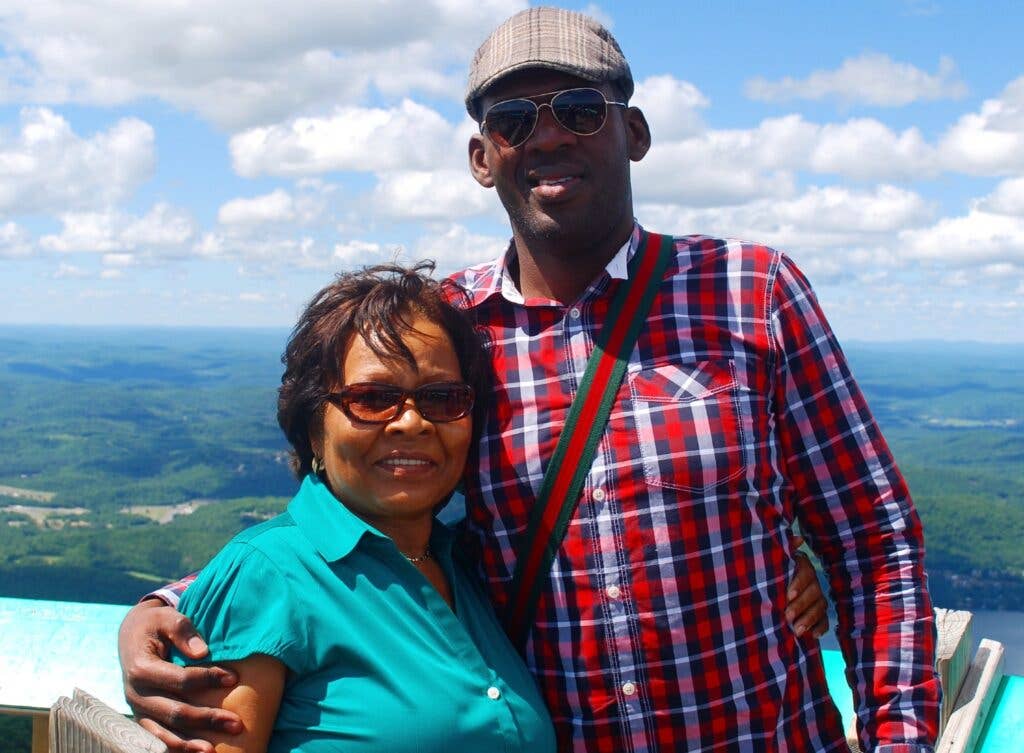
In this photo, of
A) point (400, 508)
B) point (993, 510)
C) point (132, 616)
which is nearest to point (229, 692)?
point (132, 616)

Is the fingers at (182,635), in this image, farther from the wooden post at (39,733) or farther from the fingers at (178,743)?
the wooden post at (39,733)

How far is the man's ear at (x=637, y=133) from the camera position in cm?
309

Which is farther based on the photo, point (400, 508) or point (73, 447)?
point (73, 447)

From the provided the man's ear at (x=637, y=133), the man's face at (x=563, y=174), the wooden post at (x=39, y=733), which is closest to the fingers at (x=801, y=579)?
the man's face at (x=563, y=174)

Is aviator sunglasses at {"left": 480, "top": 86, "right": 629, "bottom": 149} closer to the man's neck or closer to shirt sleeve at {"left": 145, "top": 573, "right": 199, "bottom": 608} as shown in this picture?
the man's neck

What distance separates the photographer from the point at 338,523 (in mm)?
2598

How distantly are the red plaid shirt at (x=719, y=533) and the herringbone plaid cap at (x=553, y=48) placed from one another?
0.63 metres

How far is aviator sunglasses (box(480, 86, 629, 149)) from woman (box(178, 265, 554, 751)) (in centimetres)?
51

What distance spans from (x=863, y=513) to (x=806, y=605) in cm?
30

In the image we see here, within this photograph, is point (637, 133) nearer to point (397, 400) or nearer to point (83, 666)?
point (397, 400)

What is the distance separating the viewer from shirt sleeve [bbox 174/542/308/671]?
2326 millimetres

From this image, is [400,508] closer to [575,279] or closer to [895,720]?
[575,279]

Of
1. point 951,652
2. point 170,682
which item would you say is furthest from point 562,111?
point 951,652

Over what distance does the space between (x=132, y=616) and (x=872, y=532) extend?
6.39 ft
